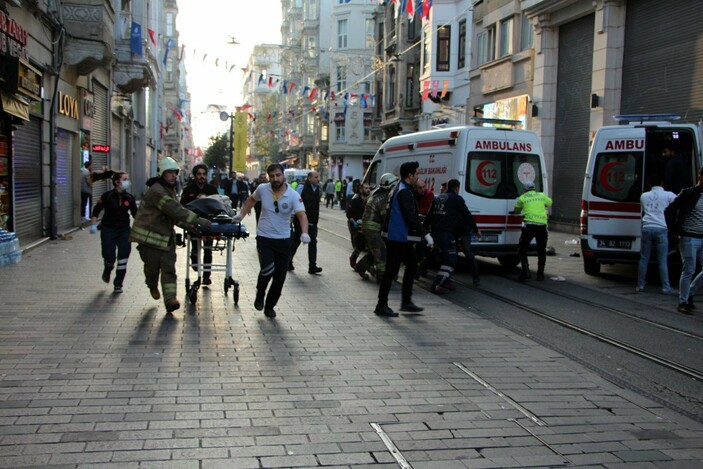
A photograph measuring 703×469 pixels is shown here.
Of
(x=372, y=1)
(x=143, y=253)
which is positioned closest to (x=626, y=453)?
(x=143, y=253)

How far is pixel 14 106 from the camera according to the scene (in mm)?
13406

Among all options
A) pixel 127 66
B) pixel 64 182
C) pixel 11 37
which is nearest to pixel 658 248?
pixel 11 37

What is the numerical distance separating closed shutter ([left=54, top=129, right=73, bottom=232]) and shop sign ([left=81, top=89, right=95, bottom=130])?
1.26m

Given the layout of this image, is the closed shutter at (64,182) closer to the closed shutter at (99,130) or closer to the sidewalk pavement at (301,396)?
the closed shutter at (99,130)

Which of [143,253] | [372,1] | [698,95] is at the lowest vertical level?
[143,253]

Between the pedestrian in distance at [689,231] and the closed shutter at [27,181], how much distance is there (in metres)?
11.8

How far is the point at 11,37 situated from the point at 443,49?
78.0ft

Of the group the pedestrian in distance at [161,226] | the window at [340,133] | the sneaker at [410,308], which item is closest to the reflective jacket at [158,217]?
the pedestrian in distance at [161,226]

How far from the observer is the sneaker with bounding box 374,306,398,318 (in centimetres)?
865

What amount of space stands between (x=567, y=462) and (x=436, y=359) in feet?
8.06

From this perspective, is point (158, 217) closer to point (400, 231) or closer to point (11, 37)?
point (400, 231)

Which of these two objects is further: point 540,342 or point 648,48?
point 648,48

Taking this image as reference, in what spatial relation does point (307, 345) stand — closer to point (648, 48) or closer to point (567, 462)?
point (567, 462)

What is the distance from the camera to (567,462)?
4219 millimetres
